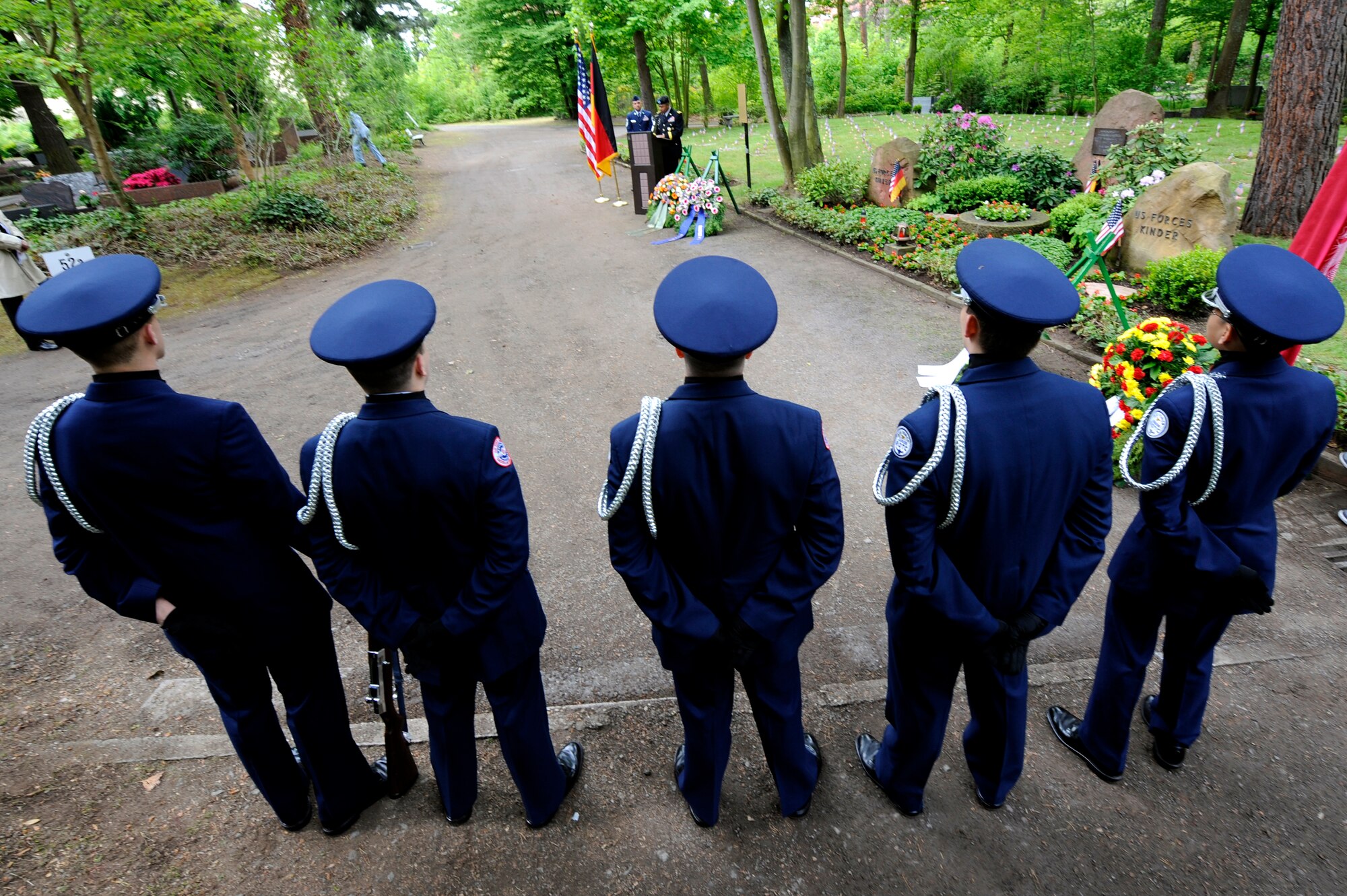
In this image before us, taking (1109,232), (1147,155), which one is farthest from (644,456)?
(1147,155)

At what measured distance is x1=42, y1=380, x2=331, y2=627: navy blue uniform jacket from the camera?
7.09 ft

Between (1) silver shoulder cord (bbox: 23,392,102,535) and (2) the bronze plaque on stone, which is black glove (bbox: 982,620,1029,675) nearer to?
(1) silver shoulder cord (bbox: 23,392,102,535)

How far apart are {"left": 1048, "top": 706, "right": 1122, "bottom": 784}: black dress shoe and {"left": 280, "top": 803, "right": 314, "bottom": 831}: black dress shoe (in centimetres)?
316

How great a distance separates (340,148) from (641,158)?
12622mm

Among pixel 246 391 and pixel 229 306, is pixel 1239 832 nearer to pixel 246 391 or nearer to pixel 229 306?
pixel 246 391

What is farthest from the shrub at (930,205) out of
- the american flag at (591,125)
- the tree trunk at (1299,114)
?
the american flag at (591,125)

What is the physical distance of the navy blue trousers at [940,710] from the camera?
8.08ft

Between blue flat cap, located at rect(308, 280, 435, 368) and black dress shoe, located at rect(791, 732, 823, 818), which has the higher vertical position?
blue flat cap, located at rect(308, 280, 435, 368)

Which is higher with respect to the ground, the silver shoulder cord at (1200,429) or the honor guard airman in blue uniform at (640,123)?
the honor guard airman in blue uniform at (640,123)

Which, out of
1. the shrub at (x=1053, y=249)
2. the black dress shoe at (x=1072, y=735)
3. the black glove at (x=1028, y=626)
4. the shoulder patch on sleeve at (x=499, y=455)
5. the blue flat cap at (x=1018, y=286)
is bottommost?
the black dress shoe at (x=1072, y=735)

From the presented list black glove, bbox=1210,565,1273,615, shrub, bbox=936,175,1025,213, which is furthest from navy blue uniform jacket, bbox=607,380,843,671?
shrub, bbox=936,175,1025,213

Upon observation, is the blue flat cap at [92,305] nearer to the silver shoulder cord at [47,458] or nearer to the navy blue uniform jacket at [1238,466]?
the silver shoulder cord at [47,458]

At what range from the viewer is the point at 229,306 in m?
10.0

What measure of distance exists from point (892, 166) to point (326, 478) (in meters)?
12.2
